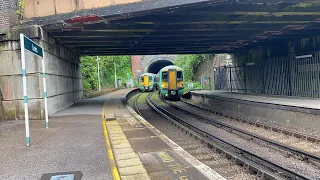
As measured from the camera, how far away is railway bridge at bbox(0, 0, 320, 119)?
35.2 ft

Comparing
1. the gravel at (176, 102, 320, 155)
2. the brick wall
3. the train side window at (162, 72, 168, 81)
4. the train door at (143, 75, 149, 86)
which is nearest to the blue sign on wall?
the brick wall

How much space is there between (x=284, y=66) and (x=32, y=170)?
1716 cm

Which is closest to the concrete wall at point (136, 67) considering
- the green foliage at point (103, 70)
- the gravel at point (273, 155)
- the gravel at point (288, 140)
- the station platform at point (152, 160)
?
the green foliage at point (103, 70)

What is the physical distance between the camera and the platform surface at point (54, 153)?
4.84 m

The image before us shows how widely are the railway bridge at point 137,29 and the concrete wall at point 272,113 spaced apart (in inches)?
155

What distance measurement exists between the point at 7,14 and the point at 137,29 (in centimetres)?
553

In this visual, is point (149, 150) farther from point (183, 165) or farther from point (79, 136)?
point (79, 136)

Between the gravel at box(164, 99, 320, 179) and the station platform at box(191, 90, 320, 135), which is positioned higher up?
the station platform at box(191, 90, 320, 135)

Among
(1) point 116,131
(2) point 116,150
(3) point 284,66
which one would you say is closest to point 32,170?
(2) point 116,150

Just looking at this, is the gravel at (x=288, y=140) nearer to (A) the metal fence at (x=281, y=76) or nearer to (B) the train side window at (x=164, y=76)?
(A) the metal fence at (x=281, y=76)

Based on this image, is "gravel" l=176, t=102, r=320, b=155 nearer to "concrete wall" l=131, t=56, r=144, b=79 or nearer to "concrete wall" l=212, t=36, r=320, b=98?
"concrete wall" l=212, t=36, r=320, b=98

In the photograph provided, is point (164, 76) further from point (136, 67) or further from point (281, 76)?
point (136, 67)

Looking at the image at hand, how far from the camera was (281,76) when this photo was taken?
18.7 m

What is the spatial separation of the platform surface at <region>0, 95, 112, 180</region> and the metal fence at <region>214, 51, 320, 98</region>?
12.6 metres
